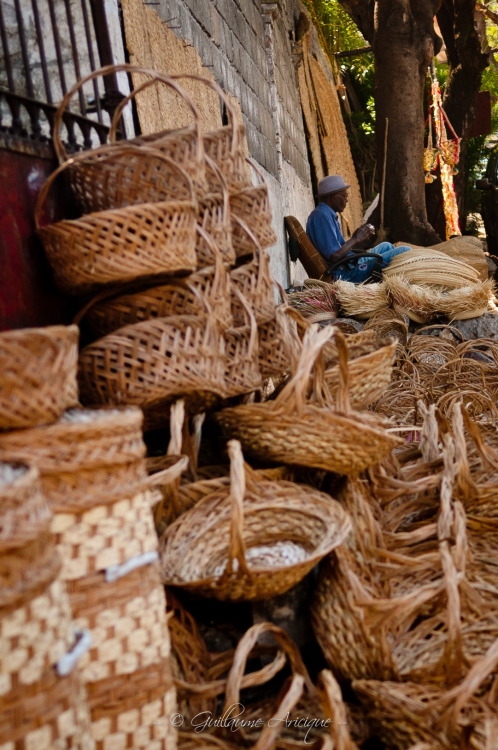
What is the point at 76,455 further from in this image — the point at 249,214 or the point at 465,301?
the point at 465,301

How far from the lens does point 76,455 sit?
48.1 inches

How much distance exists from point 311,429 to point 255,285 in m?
0.69

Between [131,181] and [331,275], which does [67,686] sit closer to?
[131,181]

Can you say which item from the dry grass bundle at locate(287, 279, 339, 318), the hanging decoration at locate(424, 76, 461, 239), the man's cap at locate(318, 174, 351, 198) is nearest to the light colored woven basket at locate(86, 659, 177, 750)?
the dry grass bundle at locate(287, 279, 339, 318)

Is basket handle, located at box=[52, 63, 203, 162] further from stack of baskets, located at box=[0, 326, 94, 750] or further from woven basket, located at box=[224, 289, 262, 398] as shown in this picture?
stack of baskets, located at box=[0, 326, 94, 750]

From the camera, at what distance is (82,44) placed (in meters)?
2.83

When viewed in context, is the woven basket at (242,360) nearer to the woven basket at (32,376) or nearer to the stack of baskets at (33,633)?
the woven basket at (32,376)

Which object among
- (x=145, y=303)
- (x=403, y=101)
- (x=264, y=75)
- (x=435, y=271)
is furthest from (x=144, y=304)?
(x=403, y=101)

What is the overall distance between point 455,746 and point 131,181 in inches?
55.0

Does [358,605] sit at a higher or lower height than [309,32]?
lower

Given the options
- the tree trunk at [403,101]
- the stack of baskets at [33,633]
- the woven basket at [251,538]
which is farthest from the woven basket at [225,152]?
the tree trunk at [403,101]

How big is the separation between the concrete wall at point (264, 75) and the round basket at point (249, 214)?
57.7 inches

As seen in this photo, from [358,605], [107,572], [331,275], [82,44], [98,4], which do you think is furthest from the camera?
[331,275]

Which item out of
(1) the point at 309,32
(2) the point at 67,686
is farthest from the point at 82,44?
(1) the point at 309,32
